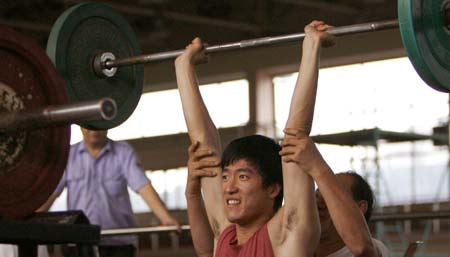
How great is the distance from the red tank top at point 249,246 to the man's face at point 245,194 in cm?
5

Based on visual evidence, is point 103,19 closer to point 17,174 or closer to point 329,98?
point 17,174

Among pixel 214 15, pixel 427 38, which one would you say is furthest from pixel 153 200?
pixel 214 15

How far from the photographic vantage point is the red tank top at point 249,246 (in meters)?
2.42

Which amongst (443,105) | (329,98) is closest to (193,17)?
(329,98)

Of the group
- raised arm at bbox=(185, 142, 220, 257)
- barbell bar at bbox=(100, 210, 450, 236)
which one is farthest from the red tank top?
barbell bar at bbox=(100, 210, 450, 236)

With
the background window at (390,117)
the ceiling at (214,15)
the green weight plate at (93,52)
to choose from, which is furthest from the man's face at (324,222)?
the background window at (390,117)

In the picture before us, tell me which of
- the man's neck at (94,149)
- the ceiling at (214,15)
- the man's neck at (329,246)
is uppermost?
the ceiling at (214,15)

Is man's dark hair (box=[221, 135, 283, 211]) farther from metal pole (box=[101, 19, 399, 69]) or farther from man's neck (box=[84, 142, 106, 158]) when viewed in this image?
man's neck (box=[84, 142, 106, 158])

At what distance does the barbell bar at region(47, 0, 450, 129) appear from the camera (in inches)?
109

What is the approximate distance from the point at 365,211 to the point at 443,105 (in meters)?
8.80

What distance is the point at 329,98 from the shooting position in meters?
12.2

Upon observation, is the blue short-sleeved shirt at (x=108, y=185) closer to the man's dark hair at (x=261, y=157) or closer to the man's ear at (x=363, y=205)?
the man's ear at (x=363, y=205)

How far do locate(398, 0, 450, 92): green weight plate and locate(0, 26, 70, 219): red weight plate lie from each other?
886mm

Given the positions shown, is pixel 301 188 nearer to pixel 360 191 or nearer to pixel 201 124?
pixel 201 124
